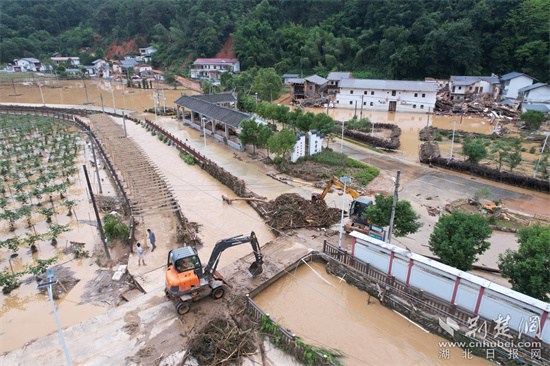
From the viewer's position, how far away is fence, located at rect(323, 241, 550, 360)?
990 centimetres

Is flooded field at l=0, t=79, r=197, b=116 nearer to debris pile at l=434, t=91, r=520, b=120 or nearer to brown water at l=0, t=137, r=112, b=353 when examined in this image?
brown water at l=0, t=137, r=112, b=353

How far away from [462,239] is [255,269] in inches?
317

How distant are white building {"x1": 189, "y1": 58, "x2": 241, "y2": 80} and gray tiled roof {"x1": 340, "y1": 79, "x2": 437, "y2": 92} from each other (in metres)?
35.4

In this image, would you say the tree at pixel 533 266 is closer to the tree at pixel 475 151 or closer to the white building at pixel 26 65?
the tree at pixel 475 151

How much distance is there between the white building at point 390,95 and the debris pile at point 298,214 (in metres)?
36.1

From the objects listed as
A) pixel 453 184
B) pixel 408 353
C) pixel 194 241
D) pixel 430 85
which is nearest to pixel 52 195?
pixel 194 241

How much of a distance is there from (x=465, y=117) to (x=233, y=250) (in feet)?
153

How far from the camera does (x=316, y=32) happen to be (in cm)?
8081

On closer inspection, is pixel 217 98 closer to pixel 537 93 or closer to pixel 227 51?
pixel 537 93

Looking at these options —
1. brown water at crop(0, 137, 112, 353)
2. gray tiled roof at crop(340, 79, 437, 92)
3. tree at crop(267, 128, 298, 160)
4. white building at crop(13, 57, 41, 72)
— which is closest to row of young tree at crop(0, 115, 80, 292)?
brown water at crop(0, 137, 112, 353)

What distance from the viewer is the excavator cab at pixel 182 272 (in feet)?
36.8

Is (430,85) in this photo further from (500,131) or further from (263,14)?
(263,14)

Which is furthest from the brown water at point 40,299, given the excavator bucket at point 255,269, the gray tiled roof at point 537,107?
the gray tiled roof at point 537,107

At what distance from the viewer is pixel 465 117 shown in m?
48.5
